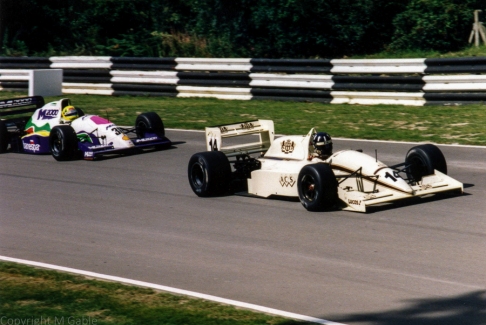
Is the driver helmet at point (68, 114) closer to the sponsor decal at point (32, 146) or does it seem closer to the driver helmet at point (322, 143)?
the sponsor decal at point (32, 146)

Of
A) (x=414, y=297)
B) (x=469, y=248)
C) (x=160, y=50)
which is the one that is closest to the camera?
(x=414, y=297)

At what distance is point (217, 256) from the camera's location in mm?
8086

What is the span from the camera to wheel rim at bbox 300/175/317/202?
32.3 ft

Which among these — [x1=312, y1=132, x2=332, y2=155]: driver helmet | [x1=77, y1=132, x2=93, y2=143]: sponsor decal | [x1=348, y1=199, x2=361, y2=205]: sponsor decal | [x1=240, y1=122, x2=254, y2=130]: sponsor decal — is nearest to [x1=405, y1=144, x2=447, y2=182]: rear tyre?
[x1=312, y1=132, x2=332, y2=155]: driver helmet

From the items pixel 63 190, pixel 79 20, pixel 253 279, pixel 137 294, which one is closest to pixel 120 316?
pixel 137 294

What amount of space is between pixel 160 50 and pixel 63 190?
17.2 meters

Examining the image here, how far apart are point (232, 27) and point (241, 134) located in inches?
629

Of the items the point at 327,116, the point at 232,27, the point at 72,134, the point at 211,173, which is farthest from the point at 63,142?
the point at 232,27

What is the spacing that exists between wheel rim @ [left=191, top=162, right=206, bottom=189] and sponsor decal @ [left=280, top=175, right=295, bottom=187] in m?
1.20

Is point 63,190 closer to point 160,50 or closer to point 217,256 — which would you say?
point 217,256

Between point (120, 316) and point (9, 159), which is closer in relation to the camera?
point (120, 316)

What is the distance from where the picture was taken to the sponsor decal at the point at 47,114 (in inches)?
597

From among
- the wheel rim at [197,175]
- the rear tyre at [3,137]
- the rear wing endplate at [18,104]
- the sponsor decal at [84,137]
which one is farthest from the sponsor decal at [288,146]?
the rear tyre at [3,137]

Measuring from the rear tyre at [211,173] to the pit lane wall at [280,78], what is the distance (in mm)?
7677
